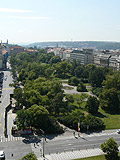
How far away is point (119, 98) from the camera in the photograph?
247 feet

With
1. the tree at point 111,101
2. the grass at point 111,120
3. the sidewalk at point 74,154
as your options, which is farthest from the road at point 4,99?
the tree at point 111,101

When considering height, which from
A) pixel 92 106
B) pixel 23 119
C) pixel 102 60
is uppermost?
pixel 102 60

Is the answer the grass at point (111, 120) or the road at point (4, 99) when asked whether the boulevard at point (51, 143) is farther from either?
the grass at point (111, 120)

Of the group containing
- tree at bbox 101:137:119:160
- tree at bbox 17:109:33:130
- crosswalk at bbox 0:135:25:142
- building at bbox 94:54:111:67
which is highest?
building at bbox 94:54:111:67

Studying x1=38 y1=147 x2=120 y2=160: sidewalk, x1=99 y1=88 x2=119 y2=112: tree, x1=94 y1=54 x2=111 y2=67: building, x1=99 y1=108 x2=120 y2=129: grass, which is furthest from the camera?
x1=94 y1=54 x2=111 y2=67: building

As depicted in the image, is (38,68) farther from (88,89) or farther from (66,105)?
(66,105)

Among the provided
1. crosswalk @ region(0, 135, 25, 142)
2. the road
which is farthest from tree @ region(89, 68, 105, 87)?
crosswalk @ region(0, 135, 25, 142)

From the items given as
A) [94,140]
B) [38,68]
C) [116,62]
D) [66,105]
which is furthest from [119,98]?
[116,62]

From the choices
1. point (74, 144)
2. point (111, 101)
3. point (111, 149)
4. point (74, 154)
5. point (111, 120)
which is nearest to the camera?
point (111, 149)

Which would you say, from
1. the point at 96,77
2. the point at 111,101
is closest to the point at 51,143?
the point at 111,101

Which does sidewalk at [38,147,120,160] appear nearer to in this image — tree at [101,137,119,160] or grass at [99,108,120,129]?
tree at [101,137,119,160]

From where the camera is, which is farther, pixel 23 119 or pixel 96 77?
pixel 96 77

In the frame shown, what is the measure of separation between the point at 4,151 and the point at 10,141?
4.20m

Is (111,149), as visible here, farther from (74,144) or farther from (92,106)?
(92,106)
